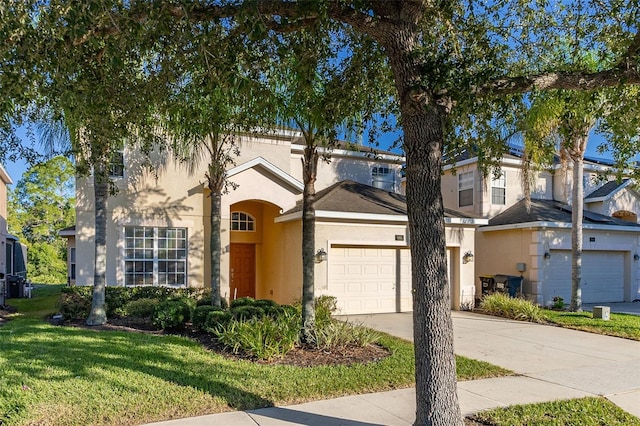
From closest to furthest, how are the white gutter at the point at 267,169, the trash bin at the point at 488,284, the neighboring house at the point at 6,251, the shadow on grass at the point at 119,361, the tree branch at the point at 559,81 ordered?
the tree branch at the point at 559,81
the shadow on grass at the point at 119,361
the white gutter at the point at 267,169
the trash bin at the point at 488,284
the neighboring house at the point at 6,251

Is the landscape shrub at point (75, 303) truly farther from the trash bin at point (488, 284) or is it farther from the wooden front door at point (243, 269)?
the trash bin at point (488, 284)

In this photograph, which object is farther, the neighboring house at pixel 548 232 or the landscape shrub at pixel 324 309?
the neighboring house at pixel 548 232

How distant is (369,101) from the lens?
8.25 metres

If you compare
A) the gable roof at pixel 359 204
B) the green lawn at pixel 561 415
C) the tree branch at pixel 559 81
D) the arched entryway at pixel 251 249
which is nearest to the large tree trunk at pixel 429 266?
the tree branch at pixel 559 81

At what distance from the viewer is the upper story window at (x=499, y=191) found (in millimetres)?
19672

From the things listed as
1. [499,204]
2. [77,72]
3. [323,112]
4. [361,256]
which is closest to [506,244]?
[499,204]

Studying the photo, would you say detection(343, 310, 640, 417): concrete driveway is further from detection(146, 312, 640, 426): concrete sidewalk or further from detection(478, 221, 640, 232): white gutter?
detection(478, 221, 640, 232): white gutter

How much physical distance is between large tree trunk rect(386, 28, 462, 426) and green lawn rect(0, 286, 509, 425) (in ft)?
7.02

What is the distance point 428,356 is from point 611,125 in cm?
496

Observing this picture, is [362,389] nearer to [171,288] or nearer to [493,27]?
[493,27]

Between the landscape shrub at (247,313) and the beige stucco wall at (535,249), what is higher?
the beige stucco wall at (535,249)

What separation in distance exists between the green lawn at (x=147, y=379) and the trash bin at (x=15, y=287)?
12.8 metres

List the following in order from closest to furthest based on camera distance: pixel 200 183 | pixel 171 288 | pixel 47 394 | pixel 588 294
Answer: pixel 47 394, pixel 171 288, pixel 200 183, pixel 588 294

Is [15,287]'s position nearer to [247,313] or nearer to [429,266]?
[247,313]
